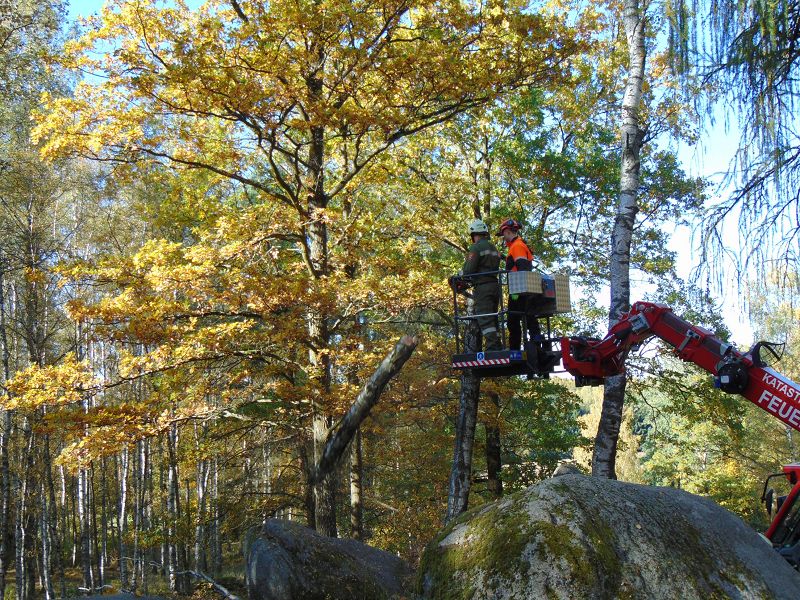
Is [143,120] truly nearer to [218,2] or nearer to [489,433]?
[218,2]

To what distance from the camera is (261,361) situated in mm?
12992

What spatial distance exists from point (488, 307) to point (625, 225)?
2.95 meters

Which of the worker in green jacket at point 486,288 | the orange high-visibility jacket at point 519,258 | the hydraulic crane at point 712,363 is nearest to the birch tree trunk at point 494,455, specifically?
the worker in green jacket at point 486,288

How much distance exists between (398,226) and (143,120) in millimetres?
5682

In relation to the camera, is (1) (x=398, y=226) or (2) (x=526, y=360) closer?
(2) (x=526, y=360)

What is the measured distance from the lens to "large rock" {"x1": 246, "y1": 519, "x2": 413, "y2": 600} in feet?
24.4

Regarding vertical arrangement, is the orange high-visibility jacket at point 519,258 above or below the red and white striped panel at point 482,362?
above

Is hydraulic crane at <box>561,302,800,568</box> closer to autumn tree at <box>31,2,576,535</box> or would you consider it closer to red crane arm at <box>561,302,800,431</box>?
red crane arm at <box>561,302,800,431</box>

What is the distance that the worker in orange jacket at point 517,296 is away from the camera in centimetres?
771

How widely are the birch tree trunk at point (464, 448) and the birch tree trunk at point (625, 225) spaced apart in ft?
7.26

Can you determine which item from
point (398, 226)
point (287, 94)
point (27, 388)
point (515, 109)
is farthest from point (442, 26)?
point (27, 388)

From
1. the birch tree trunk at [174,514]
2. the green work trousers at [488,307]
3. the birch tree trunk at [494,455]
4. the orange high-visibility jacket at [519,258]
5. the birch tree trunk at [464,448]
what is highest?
the orange high-visibility jacket at [519,258]

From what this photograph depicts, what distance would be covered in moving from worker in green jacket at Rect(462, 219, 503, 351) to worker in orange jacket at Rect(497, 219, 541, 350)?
0.23 meters

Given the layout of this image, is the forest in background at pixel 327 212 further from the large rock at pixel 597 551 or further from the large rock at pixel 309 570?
the large rock at pixel 597 551
